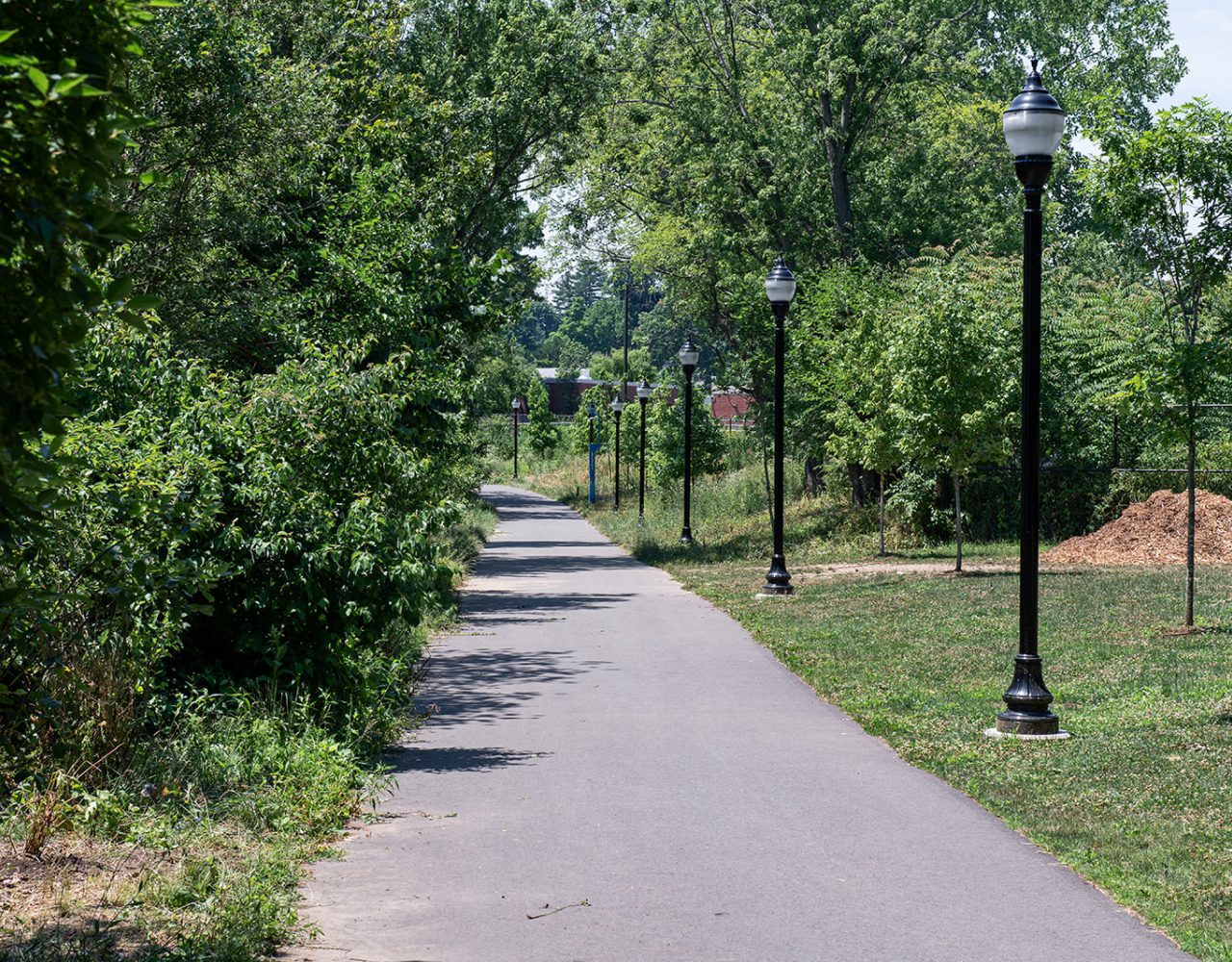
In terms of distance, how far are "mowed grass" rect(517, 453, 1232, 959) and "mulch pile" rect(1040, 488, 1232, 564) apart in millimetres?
1939

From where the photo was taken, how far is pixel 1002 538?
29797 mm

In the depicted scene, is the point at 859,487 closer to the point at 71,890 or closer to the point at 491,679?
the point at 491,679

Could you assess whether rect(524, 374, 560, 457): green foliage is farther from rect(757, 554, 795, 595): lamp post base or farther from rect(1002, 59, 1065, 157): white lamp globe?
rect(1002, 59, 1065, 157): white lamp globe

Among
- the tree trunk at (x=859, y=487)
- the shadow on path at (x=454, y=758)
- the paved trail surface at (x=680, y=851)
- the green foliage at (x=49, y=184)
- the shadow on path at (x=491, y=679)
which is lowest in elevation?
the shadow on path at (x=491, y=679)

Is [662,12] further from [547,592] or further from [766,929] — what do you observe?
[766,929]

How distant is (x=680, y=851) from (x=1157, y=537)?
2124 cm

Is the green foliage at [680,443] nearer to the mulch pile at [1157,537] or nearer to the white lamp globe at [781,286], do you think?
the mulch pile at [1157,537]

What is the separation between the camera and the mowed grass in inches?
273

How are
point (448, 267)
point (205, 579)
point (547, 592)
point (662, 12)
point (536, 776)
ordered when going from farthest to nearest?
point (662, 12)
point (547, 592)
point (448, 267)
point (536, 776)
point (205, 579)

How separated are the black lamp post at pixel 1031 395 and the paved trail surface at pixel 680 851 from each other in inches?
46.7

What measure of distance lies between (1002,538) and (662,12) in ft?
46.7

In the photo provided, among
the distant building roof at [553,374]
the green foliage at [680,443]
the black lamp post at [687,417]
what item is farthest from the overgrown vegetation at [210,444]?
the distant building roof at [553,374]

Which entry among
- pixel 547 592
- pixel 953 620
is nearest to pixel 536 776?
pixel 953 620

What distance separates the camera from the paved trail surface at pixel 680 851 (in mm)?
5664
